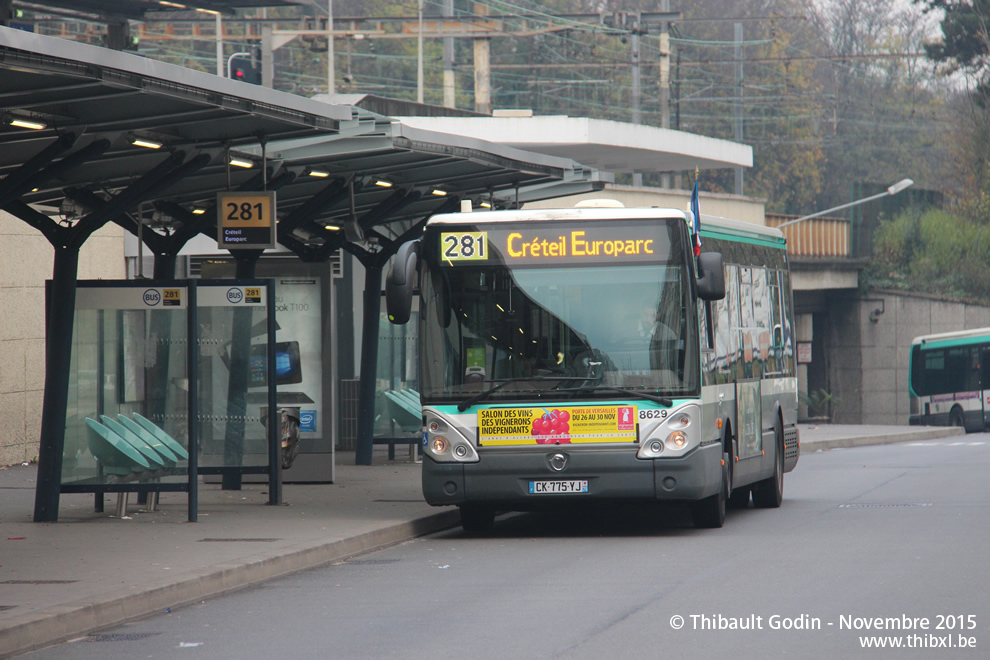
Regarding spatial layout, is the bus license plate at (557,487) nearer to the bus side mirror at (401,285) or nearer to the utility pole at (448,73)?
the bus side mirror at (401,285)

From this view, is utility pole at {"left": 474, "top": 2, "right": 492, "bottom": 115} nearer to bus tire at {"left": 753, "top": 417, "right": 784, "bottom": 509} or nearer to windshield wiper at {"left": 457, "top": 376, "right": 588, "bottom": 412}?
bus tire at {"left": 753, "top": 417, "right": 784, "bottom": 509}

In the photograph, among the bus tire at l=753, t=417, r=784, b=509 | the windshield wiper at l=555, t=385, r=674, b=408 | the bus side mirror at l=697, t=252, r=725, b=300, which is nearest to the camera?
the windshield wiper at l=555, t=385, r=674, b=408

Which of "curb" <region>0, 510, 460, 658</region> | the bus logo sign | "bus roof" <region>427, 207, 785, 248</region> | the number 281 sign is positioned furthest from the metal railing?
"curb" <region>0, 510, 460, 658</region>

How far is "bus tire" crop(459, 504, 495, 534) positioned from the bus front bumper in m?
0.86

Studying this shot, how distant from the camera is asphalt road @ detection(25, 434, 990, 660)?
8.05 m

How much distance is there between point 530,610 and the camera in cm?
920

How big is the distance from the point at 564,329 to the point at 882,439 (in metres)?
26.4

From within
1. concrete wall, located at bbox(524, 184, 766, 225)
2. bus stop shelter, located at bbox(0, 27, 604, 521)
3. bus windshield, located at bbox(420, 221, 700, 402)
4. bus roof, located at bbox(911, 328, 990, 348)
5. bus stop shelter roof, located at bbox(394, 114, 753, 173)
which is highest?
bus stop shelter roof, located at bbox(394, 114, 753, 173)

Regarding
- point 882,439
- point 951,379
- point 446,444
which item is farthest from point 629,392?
point 951,379

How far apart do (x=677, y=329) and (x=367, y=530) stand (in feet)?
10.4

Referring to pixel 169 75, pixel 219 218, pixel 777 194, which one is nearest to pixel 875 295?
pixel 777 194

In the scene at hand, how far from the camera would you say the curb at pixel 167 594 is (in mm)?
8375

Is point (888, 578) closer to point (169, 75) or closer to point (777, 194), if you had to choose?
point (169, 75)

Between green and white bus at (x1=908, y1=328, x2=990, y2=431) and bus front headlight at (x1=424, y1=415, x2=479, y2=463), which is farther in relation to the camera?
green and white bus at (x1=908, y1=328, x2=990, y2=431)
